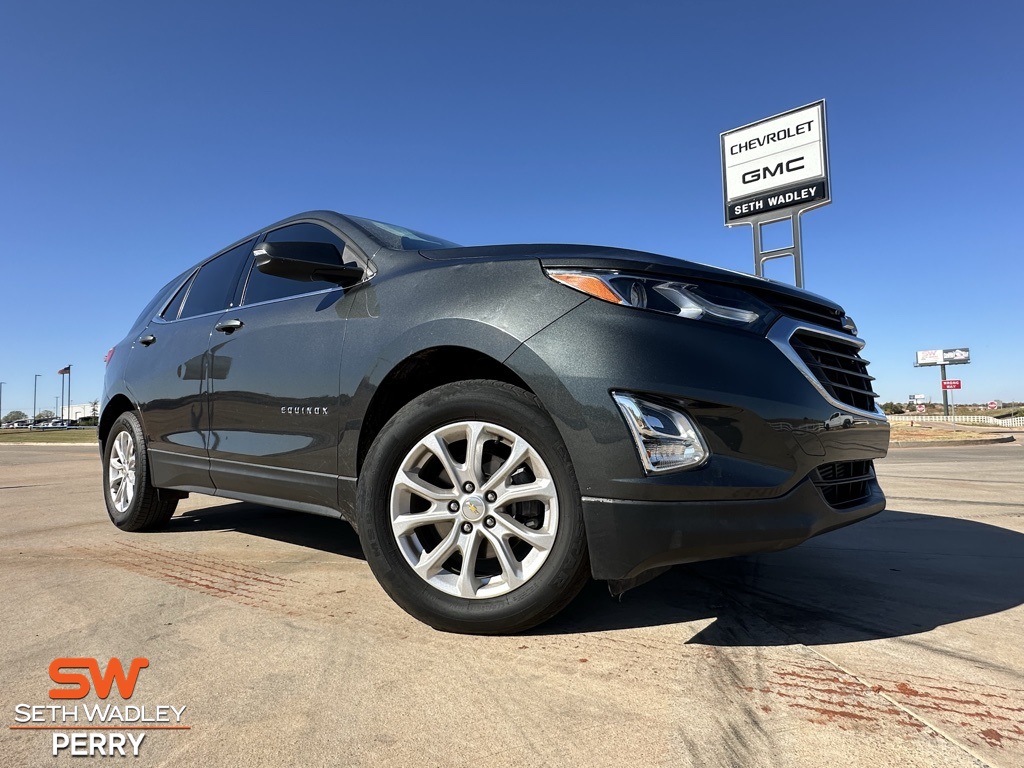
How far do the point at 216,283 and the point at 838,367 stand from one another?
3.48 metres

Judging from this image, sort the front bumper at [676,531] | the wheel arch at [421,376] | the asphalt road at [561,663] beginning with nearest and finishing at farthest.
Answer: the asphalt road at [561,663] < the front bumper at [676,531] < the wheel arch at [421,376]

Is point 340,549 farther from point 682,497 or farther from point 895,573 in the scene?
point 895,573

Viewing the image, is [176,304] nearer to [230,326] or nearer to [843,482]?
[230,326]

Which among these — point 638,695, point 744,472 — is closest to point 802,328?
point 744,472

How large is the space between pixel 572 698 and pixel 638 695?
176 mm

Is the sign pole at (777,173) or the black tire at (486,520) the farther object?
the sign pole at (777,173)

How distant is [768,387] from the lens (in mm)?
1952

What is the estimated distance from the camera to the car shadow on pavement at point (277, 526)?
3531 millimetres

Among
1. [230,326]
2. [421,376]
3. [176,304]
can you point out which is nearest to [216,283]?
[176,304]

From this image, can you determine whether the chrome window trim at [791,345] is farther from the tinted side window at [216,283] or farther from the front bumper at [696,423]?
the tinted side window at [216,283]

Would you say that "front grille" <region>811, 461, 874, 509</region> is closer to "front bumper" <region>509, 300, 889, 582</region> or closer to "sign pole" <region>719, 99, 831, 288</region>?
"front bumper" <region>509, 300, 889, 582</region>

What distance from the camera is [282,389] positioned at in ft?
9.30

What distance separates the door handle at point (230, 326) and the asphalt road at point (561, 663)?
1.22 metres

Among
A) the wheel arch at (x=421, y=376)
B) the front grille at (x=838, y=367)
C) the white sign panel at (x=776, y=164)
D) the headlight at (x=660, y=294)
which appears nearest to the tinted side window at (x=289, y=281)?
the wheel arch at (x=421, y=376)
